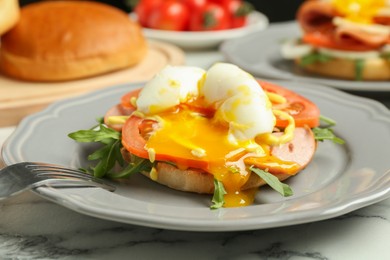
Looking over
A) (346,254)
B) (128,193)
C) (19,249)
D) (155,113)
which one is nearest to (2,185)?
(19,249)

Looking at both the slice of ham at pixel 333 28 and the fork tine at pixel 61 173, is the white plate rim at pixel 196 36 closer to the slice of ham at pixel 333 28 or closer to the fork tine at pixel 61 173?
the slice of ham at pixel 333 28

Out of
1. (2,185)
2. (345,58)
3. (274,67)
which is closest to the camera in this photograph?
(2,185)

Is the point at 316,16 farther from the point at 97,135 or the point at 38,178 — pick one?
the point at 38,178

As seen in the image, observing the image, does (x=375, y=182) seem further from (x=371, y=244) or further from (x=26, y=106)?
(x=26, y=106)

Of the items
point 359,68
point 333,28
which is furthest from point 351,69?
point 333,28

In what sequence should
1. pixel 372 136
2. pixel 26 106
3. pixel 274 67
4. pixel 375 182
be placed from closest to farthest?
pixel 375 182
pixel 372 136
pixel 26 106
pixel 274 67

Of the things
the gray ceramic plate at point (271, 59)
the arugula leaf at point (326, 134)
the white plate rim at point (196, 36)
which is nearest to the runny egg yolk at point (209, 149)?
the arugula leaf at point (326, 134)
